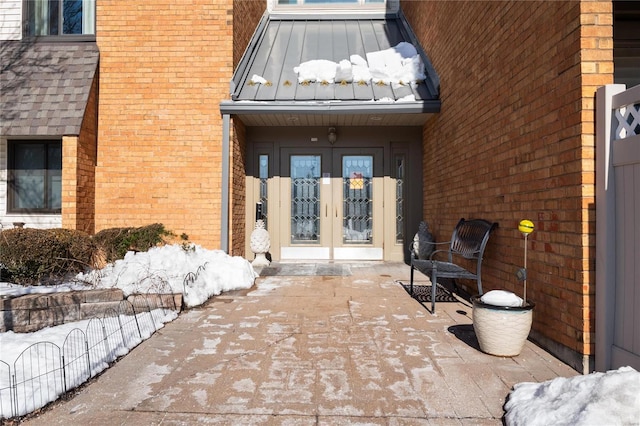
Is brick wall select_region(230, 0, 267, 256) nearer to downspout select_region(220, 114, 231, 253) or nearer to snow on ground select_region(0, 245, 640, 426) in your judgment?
downspout select_region(220, 114, 231, 253)

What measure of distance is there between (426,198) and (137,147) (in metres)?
5.90

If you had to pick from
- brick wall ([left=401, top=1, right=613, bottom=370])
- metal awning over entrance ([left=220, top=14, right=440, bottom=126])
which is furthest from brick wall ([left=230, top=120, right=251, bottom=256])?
brick wall ([left=401, top=1, right=613, bottom=370])

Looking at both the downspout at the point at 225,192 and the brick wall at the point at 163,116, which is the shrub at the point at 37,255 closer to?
the brick wall at the point at 163,116

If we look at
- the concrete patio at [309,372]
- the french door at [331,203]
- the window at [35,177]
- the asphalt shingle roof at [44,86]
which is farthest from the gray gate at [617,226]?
the window at [35,177]

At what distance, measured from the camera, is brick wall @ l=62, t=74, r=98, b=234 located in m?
6.28

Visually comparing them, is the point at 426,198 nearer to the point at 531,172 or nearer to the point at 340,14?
the point at 531,172

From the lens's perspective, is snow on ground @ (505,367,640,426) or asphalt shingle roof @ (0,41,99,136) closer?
snow on ground @ (505,367,640,426)

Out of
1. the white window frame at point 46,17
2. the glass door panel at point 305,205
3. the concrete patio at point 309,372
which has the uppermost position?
the white window frame at point 46,17

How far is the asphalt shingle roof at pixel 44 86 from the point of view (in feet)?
20.5

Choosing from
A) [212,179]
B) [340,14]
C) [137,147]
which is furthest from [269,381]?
[340,14]

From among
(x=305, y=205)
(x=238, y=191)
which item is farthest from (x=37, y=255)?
(x=305, y=205)

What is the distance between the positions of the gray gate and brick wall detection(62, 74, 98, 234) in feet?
24.0

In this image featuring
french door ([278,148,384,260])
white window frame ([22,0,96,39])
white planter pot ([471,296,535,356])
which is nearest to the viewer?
white planter pot ([471,296,535,356])

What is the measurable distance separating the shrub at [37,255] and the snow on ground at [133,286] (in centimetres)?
22
